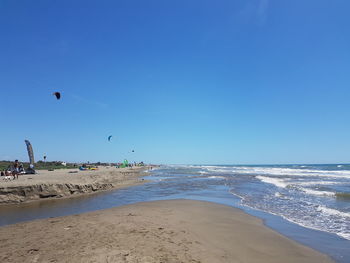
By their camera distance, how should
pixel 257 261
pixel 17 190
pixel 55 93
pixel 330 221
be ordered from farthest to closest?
pixel 55 93
pixel 17 190
pixel 330 221
pixel 257 261

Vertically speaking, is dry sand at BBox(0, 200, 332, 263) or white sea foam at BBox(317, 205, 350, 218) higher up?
dry sand at BBox(0, 200, 332, 263)

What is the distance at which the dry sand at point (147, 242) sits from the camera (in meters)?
4.29

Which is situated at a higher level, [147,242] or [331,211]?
[147,242]

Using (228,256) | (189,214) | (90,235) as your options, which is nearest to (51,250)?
(90,235)

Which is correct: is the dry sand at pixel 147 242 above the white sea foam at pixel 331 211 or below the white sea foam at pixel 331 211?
above

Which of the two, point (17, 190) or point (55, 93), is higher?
point (55, 93)

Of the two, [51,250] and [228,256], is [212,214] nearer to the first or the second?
[228,256]

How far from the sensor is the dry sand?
429 cm

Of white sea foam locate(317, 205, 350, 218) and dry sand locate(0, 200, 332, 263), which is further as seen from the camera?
white sea foam locate(317, 205, 350, 218)

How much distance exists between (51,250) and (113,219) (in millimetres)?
2900

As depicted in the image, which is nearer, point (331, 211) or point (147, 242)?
point (147, 242)

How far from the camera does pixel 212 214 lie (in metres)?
9.17

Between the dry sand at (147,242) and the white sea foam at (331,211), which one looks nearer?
the dry sand at (147,242)

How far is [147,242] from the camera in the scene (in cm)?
508
